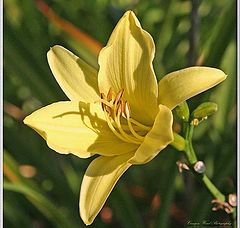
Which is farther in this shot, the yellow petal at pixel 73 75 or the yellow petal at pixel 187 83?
the yellow petal at pixel 73 75

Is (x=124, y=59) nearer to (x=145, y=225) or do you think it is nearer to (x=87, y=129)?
(x=87, y=129)

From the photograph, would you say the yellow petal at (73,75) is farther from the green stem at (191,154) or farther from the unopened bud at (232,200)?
the unopened bud at (232,200)

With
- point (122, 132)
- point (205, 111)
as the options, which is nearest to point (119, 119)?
point (122, 132)

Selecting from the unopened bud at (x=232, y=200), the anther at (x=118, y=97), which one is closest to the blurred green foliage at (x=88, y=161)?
the unopened bud at (x=232, y=200)

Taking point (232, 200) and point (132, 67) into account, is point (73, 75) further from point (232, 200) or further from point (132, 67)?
point (232, 200)

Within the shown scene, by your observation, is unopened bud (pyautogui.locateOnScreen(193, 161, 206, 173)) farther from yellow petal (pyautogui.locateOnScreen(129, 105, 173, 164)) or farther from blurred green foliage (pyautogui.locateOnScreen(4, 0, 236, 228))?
blurred green foliage (pyautogui.locateOnScreen(4, 0, 236, 228))

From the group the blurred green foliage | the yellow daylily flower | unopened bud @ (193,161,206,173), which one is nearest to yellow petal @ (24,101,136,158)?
the yellow daylily flower
